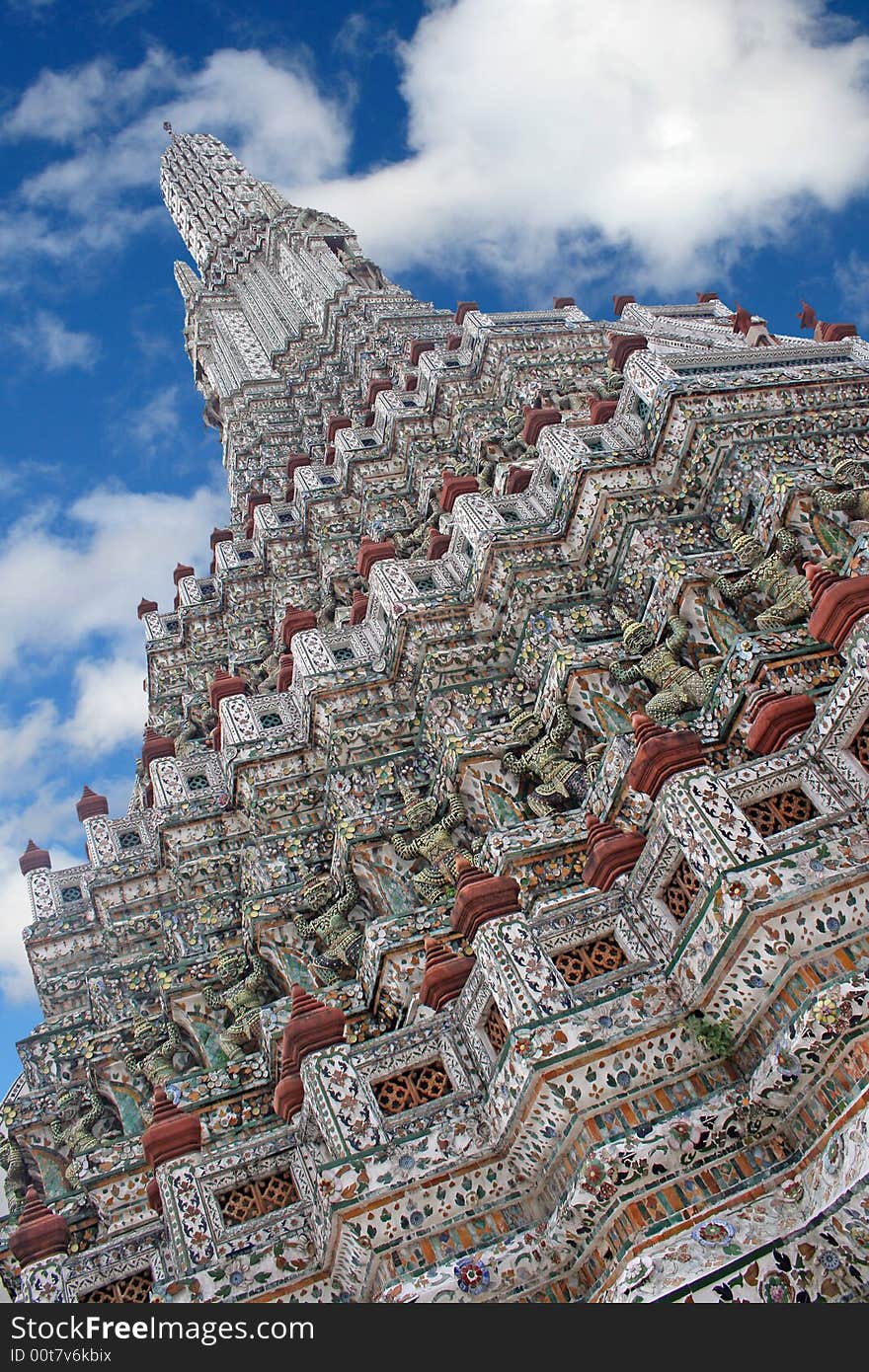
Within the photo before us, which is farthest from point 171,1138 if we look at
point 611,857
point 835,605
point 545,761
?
point 835,605

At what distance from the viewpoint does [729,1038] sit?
9719mm

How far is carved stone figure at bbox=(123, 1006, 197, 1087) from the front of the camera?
15.1 metres

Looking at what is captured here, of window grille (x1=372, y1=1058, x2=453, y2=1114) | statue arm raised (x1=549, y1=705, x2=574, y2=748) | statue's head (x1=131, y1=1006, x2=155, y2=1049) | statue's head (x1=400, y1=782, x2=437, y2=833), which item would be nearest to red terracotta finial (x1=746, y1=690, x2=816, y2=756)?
statue arm raised (x1=549, y1=705, x2=574, y2=748)

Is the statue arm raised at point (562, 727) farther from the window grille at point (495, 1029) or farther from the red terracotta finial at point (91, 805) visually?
the red terracotta finial at point (91, 805)

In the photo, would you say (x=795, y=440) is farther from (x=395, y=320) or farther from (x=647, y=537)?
(x=395, y=320)

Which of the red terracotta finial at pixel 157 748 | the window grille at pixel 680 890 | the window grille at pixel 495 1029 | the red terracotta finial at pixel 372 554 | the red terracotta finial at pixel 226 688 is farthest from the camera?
the red terracotta finial at pixel 157 748

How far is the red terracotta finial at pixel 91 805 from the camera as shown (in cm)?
2277

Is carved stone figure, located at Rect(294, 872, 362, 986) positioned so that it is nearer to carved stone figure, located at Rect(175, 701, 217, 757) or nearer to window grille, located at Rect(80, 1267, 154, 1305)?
window grille, located at Rect(80, 1267, 154, 1305)

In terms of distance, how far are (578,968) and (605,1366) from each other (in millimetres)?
4651

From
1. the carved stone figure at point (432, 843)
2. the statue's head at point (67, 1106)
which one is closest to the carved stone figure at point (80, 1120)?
the statue's head at point (67, 1106)

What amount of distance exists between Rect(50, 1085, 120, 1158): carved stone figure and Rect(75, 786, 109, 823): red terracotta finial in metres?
7.89

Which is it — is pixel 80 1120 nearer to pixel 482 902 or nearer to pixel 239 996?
pixel 239 996

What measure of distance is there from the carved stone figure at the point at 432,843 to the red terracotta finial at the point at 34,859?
9.04 meters

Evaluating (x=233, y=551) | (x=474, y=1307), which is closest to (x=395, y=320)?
(x=233, y=551)
